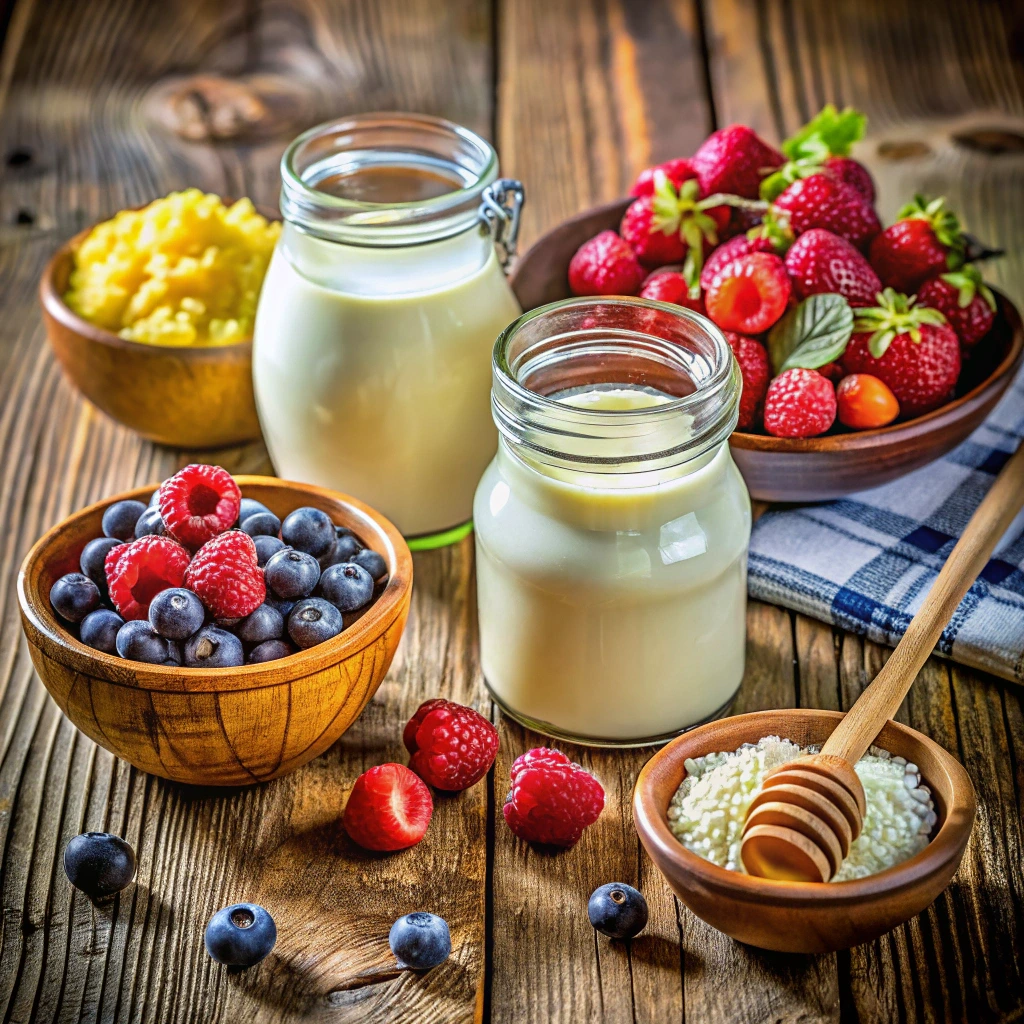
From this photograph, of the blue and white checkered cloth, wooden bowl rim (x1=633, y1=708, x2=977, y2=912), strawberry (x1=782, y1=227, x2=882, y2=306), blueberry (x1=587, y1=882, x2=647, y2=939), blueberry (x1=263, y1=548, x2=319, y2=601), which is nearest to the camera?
wooden bowl rim (x1=633, y1=708, x2=977, y2=912)

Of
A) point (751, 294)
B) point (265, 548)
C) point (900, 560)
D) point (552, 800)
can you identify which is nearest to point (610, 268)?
point (751, 294)

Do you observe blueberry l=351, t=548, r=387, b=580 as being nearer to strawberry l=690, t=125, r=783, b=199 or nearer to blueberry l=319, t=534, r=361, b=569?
blueberry l=319, t=534, r=361, b=569

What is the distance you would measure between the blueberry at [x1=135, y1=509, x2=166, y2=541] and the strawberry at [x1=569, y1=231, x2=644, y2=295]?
23.6 inches

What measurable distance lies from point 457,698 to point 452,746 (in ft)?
0.52

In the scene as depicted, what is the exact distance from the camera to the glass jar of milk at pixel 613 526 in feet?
3.59

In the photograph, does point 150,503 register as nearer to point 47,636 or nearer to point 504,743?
point 47,636

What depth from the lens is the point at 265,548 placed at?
116 centimetres

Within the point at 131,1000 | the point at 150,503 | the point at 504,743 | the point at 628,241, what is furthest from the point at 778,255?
the point at 131,1000

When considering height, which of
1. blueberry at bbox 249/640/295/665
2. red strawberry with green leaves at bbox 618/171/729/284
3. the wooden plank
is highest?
red strawberry with green leaves at bbox 618/171/729/284

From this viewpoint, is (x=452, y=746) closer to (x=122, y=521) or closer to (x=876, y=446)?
(x=122, y=521)

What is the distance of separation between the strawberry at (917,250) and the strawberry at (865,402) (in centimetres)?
17

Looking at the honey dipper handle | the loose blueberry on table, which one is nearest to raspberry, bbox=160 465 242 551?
the loose blueberry on table

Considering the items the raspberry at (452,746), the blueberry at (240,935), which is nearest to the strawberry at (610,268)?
the raspberry at (452,746)

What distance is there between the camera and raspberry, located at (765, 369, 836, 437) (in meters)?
1.30
